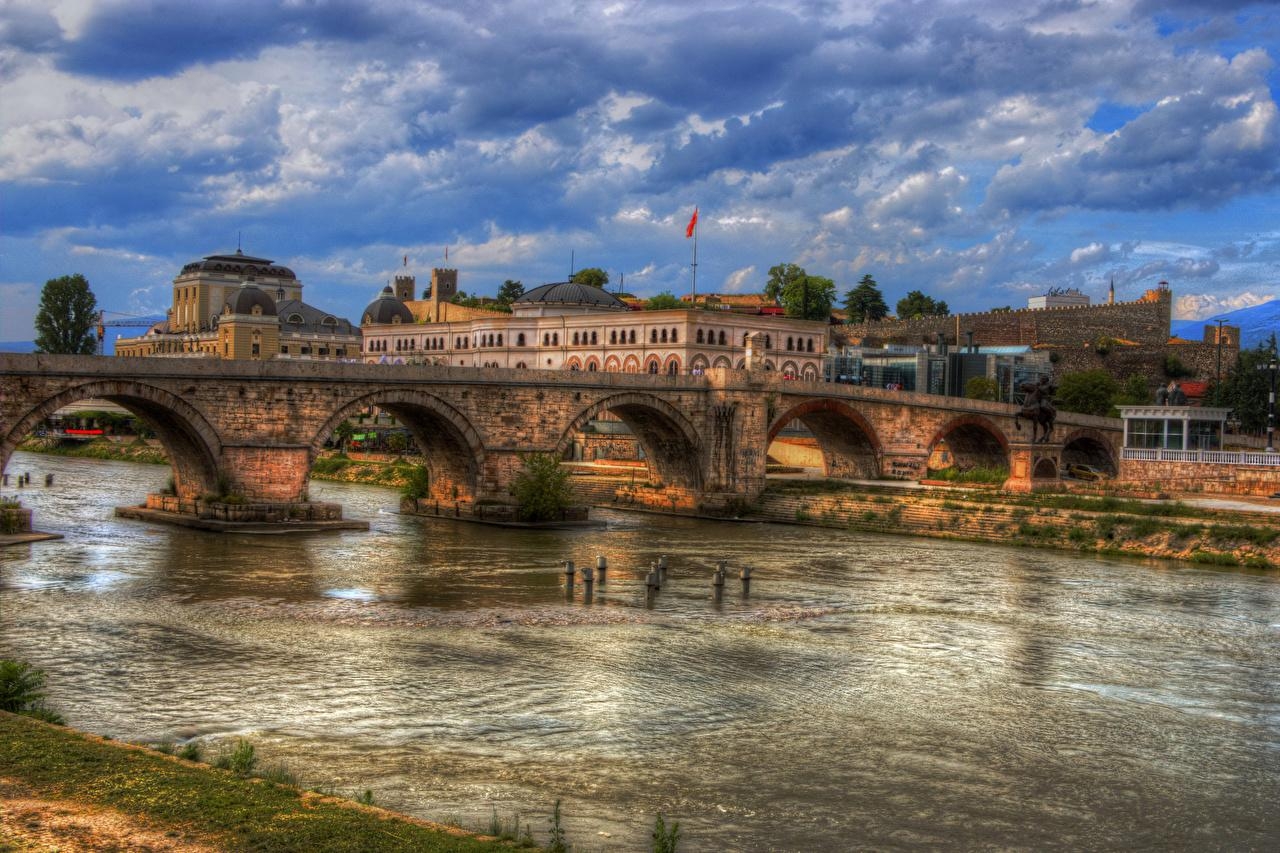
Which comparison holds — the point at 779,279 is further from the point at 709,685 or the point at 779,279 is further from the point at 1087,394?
the point at 709,685

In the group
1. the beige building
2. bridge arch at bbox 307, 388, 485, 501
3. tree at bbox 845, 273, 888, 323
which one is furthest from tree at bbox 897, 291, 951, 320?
bridge arch at bbox 307, 388, 485, 501

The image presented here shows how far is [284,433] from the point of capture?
44188 mm

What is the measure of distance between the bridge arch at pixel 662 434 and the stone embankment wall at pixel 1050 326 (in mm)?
59772

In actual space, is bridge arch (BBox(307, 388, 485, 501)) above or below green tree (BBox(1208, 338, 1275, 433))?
below

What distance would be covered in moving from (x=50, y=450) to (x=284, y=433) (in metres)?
50.2

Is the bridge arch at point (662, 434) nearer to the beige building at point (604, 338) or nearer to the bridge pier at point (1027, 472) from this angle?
the bridge pier at point (1027, 472)

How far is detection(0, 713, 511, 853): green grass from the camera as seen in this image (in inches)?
486

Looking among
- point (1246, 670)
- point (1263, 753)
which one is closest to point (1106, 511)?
point (1246, 670)

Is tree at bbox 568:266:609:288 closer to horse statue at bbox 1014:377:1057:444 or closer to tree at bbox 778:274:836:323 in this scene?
tree at bbox 778:274:836:323

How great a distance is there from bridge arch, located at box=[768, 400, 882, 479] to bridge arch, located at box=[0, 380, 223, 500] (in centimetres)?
2620

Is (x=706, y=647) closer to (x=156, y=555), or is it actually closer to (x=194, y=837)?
(x=194, y=837)

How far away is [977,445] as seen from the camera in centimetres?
7112

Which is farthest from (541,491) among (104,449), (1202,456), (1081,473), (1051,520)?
(104,449)

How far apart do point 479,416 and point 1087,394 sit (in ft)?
185
